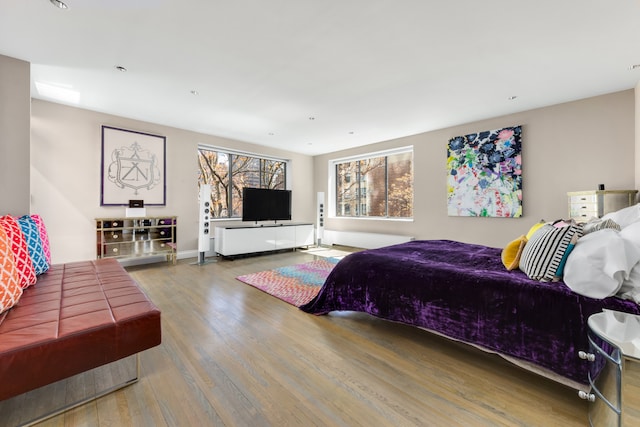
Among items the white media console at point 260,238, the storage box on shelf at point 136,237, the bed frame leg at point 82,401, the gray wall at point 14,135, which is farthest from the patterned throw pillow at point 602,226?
the storage box on shelf at point 136,237

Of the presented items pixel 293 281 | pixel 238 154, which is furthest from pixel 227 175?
pixel 293 281

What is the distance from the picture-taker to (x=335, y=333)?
7.22 feet

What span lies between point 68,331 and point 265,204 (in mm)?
4632

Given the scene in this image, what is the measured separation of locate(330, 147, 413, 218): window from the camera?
19.0ft

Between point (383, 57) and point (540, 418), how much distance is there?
2908 millimetres

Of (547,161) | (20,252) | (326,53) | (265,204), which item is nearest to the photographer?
(20,252)

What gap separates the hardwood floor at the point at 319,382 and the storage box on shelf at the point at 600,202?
2.57 metres

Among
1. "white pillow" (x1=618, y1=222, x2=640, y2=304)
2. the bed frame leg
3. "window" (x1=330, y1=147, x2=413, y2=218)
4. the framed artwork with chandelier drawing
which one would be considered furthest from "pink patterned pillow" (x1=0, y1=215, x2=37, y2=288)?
"window" (x1=330, y1=147, x2=413, y2=218)

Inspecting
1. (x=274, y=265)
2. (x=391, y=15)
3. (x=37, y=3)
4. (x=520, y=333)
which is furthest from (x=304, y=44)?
(x=274, y=265)

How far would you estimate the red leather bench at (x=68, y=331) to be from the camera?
1128 mm

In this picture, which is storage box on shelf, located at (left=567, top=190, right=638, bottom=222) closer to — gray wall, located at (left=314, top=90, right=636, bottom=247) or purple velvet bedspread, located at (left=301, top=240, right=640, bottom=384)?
gray wall, located at (left=314, top=90, right=636, bottom=247)

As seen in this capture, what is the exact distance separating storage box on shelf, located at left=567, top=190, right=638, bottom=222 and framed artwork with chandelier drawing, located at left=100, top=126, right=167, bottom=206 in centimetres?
626

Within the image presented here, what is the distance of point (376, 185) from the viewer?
639cm

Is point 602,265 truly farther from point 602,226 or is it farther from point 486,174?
point 486,174
